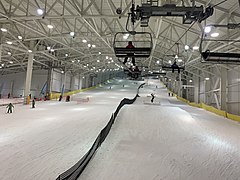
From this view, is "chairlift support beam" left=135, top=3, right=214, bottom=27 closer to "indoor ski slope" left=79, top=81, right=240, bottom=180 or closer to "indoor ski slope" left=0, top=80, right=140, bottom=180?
"indoor ski slope" left=79, top=81, right=240, bottom=180

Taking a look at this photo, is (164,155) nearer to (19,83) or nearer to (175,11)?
(175,11)

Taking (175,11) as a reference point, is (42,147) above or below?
below

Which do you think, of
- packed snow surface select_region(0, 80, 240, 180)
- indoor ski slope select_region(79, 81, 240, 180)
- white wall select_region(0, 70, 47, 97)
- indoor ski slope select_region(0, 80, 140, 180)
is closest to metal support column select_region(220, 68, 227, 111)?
packed snow surface select_region(0, 80, 240, 180)

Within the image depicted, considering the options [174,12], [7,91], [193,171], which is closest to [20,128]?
[193,171]

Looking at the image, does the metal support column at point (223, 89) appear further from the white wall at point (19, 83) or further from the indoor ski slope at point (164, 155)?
the white wall at point (19, 83)

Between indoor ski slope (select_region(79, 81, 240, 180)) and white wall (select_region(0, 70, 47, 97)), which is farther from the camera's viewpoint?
white wall (select_region(0, 70, 47, 97))

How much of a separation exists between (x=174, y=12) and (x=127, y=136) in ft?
16.6

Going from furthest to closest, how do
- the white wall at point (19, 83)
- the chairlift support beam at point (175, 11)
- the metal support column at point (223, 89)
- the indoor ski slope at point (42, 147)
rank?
the white wall at point (19, 83), the metal support column at point (223, 89), the chairlift support beam at point (175, 11), the indoor ski slope at point (42, 147)

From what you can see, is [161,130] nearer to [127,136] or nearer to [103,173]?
[127,136]

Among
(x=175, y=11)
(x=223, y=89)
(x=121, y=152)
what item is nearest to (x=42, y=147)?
(x=121, y=152)

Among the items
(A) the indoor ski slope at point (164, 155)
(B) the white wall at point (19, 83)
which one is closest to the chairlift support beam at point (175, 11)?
(A) the indoor ski slope at point (164, 155)

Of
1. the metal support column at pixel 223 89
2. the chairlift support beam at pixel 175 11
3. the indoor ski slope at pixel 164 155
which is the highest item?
the chairlift support beam at pixel 175 11

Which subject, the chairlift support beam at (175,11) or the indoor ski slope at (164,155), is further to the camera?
the chairlift support beam at (175,11)

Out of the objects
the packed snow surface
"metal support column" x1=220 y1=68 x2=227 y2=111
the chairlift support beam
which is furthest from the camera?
"metal support column" x1=220 y1=68 x2=227 y2=111
